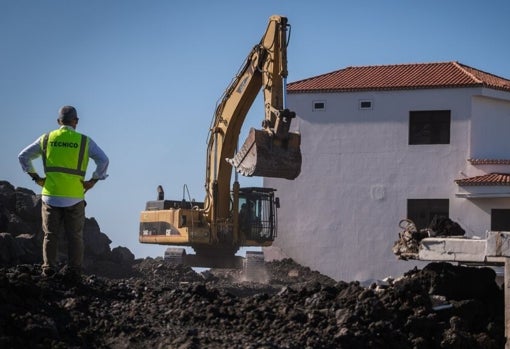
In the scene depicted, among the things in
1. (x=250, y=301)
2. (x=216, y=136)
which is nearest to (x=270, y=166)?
(x=216, y=136)

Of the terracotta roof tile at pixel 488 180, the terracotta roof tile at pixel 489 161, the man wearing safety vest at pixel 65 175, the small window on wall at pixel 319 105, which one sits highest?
the small window on wall at pixel 319 105

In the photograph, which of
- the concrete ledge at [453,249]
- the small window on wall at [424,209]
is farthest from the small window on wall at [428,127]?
the concrete ledge at [453,249]

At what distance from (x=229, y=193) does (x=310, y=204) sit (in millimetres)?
11610

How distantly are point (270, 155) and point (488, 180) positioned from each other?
52.1ft

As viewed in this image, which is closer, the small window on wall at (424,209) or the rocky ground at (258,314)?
the rocky ground at (258,314)

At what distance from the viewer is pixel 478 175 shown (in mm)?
36344

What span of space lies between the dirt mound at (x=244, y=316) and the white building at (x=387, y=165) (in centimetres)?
2387

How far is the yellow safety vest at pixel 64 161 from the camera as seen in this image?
466 inches

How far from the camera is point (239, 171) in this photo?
72.2ft

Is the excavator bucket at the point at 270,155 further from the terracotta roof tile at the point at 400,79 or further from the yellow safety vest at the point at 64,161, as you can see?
the terracotta roof tile at the point at 400,79

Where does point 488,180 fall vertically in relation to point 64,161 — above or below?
above

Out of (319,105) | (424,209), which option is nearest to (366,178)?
(424,209)

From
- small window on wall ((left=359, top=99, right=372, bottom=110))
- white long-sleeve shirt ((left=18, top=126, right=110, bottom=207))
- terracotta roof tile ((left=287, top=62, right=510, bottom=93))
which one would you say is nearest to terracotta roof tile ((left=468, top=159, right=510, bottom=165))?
terracotta roof tile ((left=287, top=62, right=510, bottom=93))

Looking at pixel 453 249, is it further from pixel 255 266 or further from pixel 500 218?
pixel 500 218
